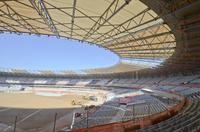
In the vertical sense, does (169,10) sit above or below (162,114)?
above

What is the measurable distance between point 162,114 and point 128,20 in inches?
364

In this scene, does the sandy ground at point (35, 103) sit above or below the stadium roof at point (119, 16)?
below

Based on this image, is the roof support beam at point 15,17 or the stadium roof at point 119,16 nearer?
the stadium roof at point 119,16

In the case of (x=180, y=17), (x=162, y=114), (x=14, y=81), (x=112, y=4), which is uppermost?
(x=112, y=4)

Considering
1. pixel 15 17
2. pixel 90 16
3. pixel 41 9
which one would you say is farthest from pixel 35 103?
pixel 90 16

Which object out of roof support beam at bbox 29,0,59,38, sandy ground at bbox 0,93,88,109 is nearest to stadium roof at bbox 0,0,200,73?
roof support beam at bbox 29,0,59,38

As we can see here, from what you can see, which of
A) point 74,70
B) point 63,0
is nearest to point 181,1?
point 63,0

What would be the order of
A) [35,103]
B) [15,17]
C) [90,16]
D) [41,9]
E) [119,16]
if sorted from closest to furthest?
[41,9]
[119,16]
[90,16]
[15,17]
[35,103]

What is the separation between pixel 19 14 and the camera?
13141mm

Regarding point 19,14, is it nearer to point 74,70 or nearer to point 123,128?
point 123,128

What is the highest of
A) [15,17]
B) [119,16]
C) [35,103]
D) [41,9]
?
[15,17]

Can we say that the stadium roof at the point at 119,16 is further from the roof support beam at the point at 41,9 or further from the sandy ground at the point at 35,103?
the sandy ground at the point at 35,103

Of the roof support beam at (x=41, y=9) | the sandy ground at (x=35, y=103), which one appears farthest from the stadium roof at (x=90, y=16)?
the sandy ground at (x=35, y=103)

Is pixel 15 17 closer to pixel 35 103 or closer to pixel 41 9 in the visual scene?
pixel 41 9
